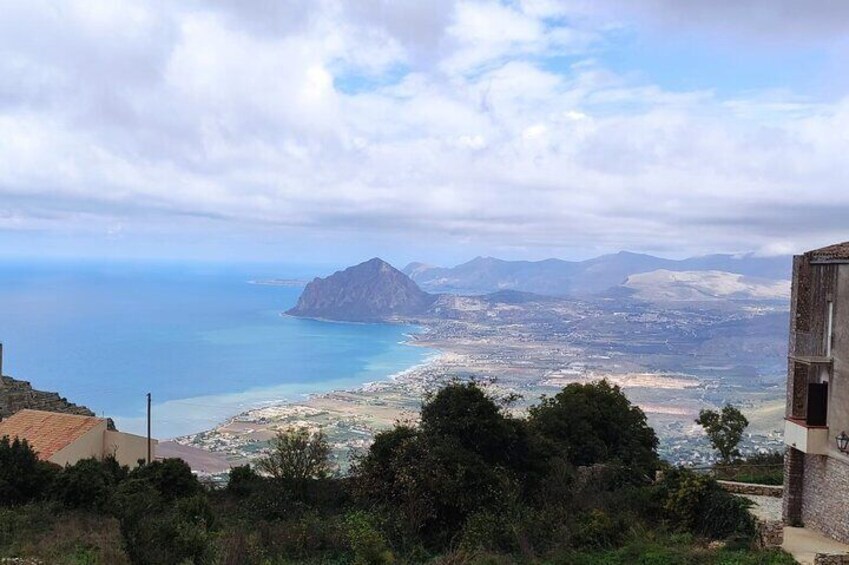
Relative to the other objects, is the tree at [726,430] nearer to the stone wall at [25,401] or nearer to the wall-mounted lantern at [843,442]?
the wall-mounted lantern at [843,442]

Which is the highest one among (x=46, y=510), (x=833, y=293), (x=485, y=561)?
(x=833, y=293)

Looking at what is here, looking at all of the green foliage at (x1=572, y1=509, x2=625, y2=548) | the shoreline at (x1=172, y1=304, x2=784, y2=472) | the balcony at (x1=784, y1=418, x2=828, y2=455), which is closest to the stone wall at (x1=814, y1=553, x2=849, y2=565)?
the balcony at (x1=784, y1=418, x2=828, y2=455)

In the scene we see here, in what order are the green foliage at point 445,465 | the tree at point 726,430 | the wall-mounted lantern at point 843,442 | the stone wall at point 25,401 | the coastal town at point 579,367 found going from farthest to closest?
the coastal town at point 579,367, the stone wall at point 25,401, the tree at point 726,430, the green foliage at point 445,465, the wall-mounted lantern at point 843,442

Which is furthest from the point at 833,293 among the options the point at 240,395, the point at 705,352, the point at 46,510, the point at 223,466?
the point at 705,352

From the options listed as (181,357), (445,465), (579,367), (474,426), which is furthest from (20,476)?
(181,357)

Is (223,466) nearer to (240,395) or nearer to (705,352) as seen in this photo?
(240,395)

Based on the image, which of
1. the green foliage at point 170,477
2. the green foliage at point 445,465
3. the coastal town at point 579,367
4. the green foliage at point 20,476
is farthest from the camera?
the coastal town at point 579,367

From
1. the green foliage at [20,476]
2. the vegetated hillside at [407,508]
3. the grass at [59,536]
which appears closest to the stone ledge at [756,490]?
the vegetated hillside at [407,508]
